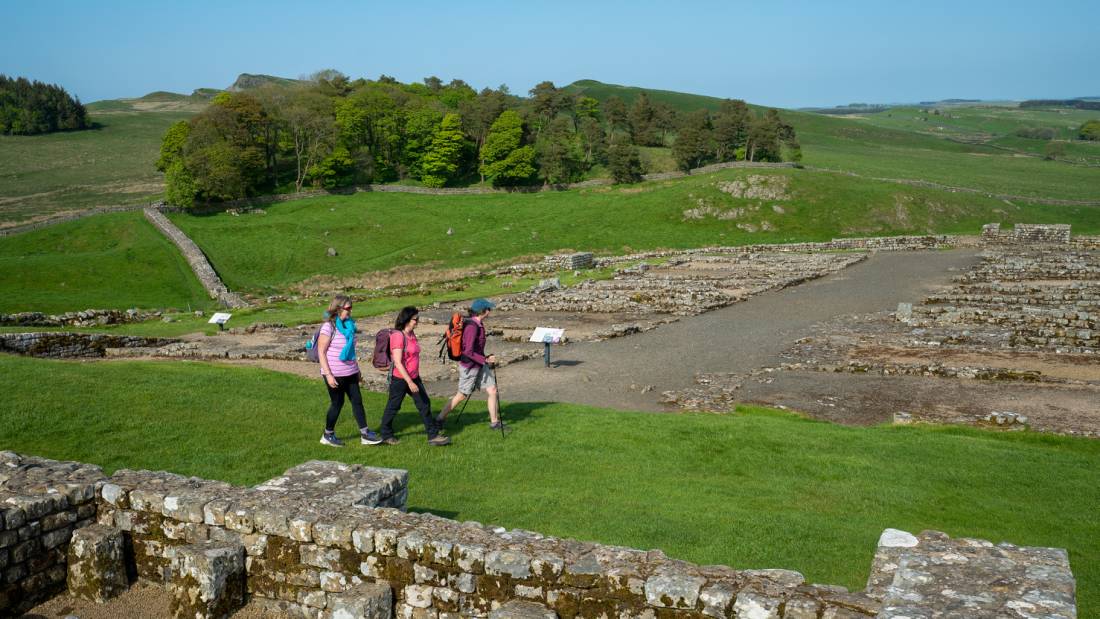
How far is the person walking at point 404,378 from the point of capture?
1434 centimetres

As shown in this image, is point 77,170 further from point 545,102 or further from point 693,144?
point 693,144

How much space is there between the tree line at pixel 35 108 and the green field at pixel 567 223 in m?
84.5

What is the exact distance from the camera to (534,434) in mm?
15773

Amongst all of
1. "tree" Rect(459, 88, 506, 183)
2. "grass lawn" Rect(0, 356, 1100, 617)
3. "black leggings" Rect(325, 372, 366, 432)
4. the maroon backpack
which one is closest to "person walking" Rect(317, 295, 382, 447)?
"black leggings" Rect(325, 372, 366, 432)

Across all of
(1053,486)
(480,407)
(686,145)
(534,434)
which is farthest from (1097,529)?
(686,145)

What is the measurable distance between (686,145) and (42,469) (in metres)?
87.2

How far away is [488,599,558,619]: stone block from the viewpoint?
22.4 ft

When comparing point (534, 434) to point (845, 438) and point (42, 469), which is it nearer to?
point (845, 438)

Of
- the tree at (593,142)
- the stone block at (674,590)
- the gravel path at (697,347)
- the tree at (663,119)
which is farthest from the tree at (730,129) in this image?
the stone block at (674,590)

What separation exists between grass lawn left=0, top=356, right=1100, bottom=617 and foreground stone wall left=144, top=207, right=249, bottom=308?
32.4 m

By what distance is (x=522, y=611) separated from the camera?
6.90 m

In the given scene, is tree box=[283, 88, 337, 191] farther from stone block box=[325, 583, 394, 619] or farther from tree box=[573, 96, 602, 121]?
stone block box=[325, 583, 394, 619]

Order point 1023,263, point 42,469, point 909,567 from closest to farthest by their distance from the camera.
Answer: point 909,567
point 42,469
point 1023,263

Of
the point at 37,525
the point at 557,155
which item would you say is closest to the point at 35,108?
the point at 557,155
